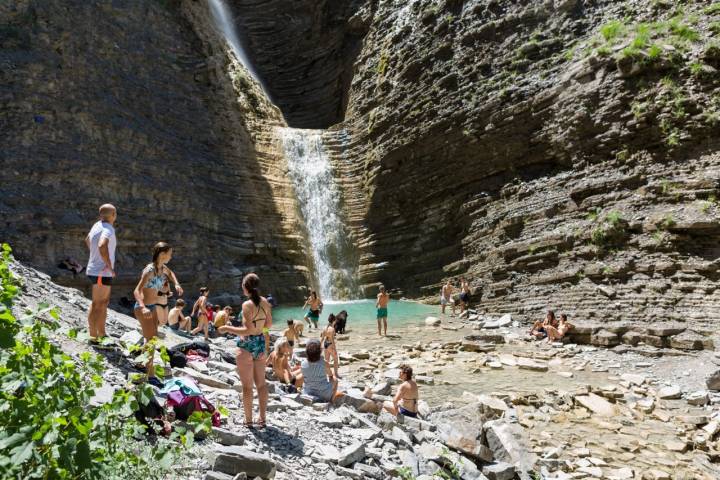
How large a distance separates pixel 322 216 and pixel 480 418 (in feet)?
70.2

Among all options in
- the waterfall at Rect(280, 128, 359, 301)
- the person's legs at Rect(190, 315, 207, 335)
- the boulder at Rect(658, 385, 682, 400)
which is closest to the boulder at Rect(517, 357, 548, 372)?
the boulder at Rect(658, 385, 682, 400)

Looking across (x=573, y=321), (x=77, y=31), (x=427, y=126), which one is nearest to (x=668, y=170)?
(x=573, y=321)

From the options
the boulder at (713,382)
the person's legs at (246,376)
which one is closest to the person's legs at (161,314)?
the person's legs at (246,376)

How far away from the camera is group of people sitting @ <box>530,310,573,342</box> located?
51.2ft

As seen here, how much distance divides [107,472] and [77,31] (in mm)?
26239

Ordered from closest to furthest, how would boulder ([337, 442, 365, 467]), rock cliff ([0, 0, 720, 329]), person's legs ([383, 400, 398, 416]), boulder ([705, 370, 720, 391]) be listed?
boulder ([337, 442, 365, 467]), person's legs ([383, 400, 398, 416]), boulder ([705, 370, 720, 391]), rock cliff ([0, 0, 720, 329])

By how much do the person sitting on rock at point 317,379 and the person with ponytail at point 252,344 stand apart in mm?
2347

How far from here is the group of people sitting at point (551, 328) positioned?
15.6 m

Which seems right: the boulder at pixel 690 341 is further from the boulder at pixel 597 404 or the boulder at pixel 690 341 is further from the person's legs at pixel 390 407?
the person's legs at pixel 390 407

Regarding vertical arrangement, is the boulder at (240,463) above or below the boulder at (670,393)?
above

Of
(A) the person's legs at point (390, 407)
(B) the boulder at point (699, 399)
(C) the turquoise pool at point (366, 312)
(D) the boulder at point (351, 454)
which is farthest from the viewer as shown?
(C) the turquoise pool at point (366, 312)

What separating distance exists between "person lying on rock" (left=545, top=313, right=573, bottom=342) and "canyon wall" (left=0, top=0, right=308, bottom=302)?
44.3 feet

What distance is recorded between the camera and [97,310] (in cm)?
650

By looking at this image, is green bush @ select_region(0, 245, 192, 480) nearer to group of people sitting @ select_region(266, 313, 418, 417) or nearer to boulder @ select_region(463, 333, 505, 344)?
group of people sitting @ select_region(266, 313, 418, 417)
